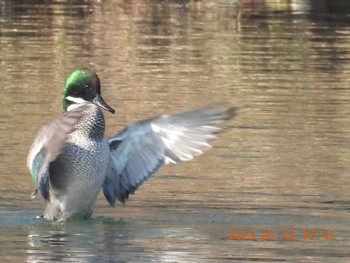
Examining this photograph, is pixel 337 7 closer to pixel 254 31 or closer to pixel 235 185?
pixel 254 31

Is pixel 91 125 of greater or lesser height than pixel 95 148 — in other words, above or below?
above

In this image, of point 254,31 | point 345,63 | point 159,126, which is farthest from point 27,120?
point 254,31

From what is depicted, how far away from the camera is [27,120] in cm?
1548

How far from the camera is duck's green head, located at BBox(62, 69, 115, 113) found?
1091cm

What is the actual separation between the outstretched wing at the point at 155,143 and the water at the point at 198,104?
294 mm

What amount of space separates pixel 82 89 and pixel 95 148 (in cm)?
51

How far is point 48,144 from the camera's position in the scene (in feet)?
34.9

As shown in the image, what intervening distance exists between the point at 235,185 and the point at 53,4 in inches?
787

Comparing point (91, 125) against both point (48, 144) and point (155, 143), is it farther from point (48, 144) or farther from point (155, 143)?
point (155, 143)
